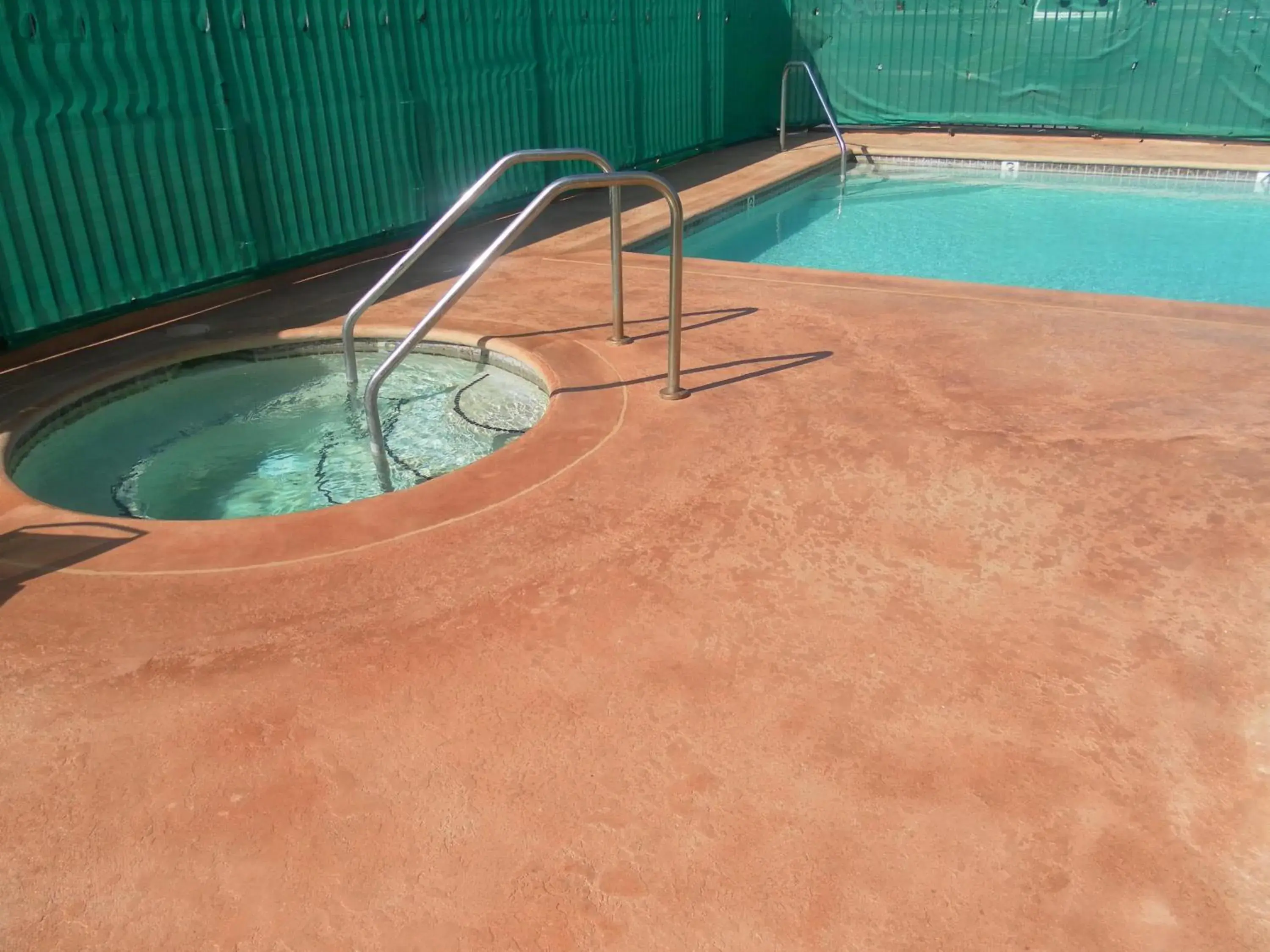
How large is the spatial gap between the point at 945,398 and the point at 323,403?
3.07 meters

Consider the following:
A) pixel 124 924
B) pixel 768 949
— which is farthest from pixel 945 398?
pixel 124 924

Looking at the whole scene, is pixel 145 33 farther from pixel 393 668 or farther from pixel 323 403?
pixel 393 668

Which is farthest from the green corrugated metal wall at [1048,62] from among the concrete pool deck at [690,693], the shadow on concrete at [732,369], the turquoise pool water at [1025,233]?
the shadow on concrete at [732,369]

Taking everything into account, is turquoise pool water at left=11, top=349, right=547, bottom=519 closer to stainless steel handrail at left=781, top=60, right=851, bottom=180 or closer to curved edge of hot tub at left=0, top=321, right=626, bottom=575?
curved edge of hot tub at left=0, top=321, right=626, bottom=575

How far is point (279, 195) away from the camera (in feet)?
20.2

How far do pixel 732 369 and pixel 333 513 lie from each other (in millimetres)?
1975

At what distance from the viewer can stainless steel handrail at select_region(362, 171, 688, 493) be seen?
10.6 feet

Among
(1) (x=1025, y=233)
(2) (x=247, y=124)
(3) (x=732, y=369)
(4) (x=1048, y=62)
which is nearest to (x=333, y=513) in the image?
(3) (x=732, y=369)

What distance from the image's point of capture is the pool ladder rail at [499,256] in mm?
3266

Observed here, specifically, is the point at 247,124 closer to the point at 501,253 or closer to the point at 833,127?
the point at 501,253

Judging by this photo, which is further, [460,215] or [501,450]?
[460,215]

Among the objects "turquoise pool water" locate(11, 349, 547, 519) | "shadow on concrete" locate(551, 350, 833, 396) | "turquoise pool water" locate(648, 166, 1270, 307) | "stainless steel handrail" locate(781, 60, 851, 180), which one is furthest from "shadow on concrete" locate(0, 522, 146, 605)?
"stainless steel handrail" locate(781, 60, 851, 180)

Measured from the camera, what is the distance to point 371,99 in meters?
6.67

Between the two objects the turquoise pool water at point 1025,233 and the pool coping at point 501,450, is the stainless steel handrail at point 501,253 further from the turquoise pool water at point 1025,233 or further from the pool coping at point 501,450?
the turquoise pool water at point 1025,233
